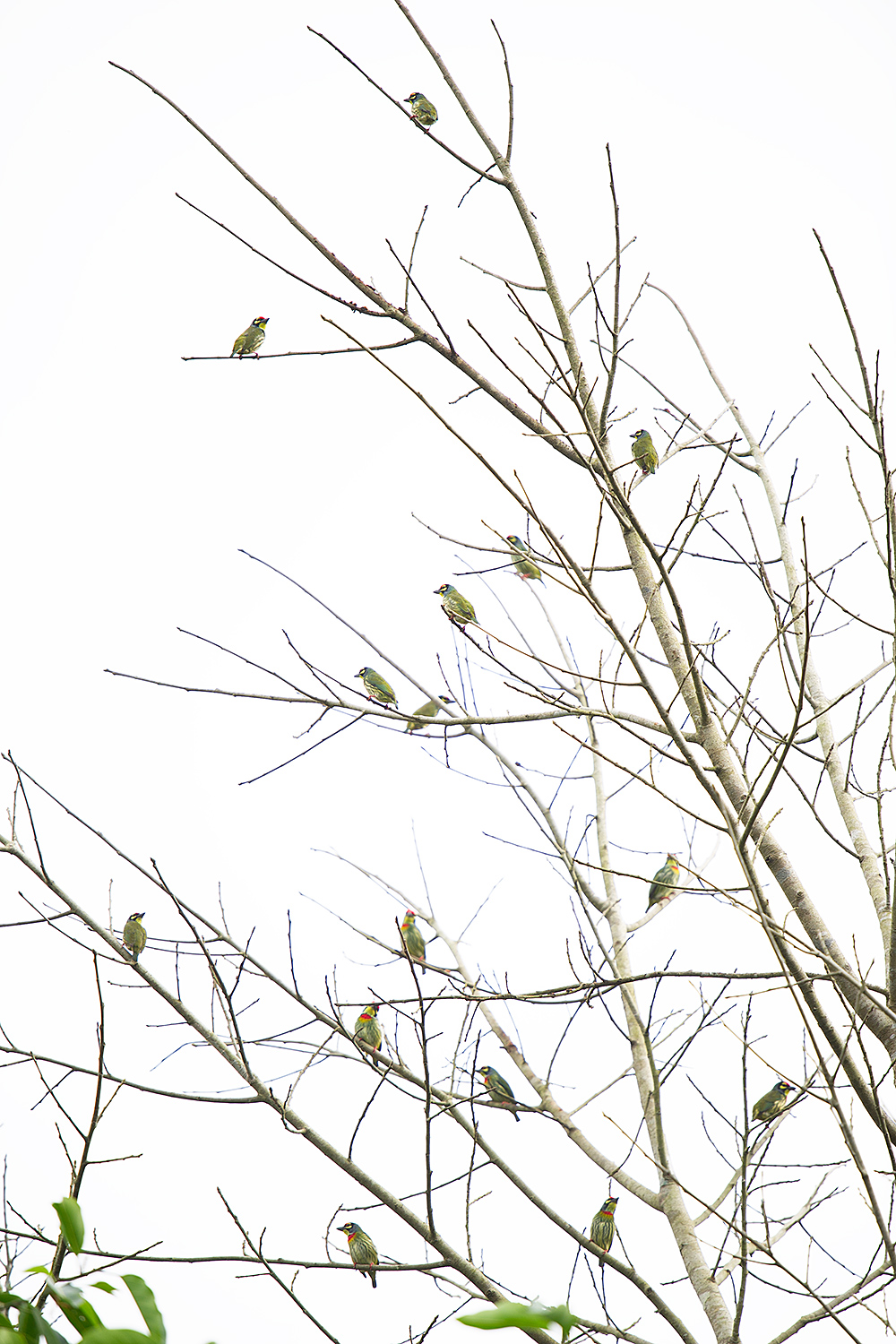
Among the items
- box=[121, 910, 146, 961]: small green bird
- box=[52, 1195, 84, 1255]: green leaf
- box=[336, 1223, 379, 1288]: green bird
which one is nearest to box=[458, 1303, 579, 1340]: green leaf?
box=[52, 1195, 84, 1255]: green leaf

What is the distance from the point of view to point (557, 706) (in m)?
2.28

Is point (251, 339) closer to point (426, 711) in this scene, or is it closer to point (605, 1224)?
point (426, 711)

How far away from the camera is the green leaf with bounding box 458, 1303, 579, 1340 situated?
3.02 feet

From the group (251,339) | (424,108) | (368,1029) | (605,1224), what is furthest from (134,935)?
(424,108)

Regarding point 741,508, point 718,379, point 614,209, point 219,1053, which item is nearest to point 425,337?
point 614,209

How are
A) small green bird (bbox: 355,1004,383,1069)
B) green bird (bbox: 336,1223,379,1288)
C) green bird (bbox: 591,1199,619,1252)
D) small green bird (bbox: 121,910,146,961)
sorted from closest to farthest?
small green bird (bbox: 121,910,146,961) < green bird (bbox: 591,1199,619,1252) < small green bird (bbox: 355,1004,383,1069) < green bird (bbox: 336,1223,379,1288)

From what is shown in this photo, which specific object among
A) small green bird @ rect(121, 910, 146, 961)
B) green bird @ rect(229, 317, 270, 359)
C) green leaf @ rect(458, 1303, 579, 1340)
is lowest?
green leaf @ rect(458, 1303, 579, 1340)

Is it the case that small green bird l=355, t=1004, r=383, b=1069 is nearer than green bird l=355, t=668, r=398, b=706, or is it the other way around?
small green bird l=355, t=1004, r=383, b=1069

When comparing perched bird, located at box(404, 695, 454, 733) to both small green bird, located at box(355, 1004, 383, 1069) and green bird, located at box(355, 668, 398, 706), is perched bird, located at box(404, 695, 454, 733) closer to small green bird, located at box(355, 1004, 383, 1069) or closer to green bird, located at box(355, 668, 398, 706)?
green bird, located at box(355, 668, 398, 706)

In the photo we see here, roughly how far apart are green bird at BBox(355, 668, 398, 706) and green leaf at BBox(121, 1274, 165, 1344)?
5283 mm

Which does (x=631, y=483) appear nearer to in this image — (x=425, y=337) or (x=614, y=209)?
Result: (x=614, y=209)

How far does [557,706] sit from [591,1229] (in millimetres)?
3074

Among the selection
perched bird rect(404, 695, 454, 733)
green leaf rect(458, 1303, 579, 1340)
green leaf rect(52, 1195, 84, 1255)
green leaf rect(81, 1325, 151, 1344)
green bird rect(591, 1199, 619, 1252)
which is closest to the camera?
green leaf rect(458, 1303, 579, 1340)

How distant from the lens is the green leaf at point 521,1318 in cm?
92
